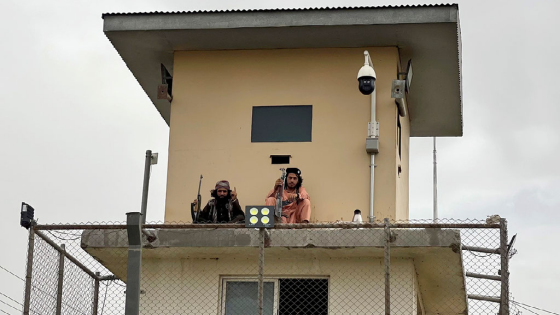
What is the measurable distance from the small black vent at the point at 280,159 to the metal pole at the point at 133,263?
3.78 meters

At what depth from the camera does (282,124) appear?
61.4 ft

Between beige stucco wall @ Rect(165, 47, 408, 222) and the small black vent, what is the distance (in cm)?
9

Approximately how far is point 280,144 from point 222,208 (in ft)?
5.73

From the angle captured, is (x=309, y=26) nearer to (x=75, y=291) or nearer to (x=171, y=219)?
(x=171, y=219)

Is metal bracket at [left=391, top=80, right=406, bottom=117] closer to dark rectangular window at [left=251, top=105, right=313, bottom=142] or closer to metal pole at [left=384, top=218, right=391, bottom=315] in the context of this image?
dark rectangular window at [left=251, top=105, right=313, bottom=142]

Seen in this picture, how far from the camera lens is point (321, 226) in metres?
15.3

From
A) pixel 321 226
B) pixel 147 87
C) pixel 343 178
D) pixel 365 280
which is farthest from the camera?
pixel 147 87

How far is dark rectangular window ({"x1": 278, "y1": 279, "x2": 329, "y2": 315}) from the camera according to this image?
54.6ft

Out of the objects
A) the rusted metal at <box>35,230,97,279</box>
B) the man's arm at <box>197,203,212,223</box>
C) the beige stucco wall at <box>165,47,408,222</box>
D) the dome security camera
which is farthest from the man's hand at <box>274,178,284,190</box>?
the rusted metal at <box>35,230,97,279</box>

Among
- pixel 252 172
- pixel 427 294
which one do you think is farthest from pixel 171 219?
pixel 427 294

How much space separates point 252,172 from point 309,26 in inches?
102

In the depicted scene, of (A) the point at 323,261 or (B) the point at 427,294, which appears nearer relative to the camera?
(A) the point at 323,261

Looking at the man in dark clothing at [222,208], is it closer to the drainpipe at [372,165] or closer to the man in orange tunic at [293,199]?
the man in orange tunic at [293,199]

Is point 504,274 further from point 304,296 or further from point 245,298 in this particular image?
point 245,298
